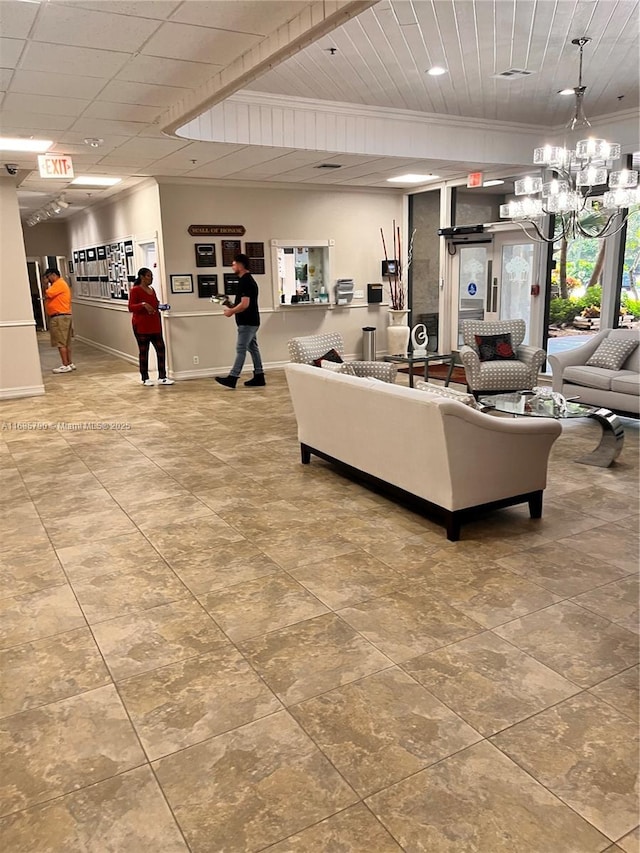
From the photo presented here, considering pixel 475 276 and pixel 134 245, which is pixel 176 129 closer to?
pixel 134 245

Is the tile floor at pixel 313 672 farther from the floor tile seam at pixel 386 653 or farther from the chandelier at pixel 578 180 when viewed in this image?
the chandelier at pixel 578 180

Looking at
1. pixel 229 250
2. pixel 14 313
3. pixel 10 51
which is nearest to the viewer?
pixel 10 51

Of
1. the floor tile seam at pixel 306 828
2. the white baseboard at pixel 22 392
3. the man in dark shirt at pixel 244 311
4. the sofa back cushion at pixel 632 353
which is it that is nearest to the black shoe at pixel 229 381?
the man in dark shirt at pixel 244 311

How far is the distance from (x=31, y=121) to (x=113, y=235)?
592 cm

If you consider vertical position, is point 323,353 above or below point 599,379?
above

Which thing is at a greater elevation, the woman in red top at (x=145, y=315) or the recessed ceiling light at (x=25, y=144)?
the recessed ceiling light at (x=25, y=144)

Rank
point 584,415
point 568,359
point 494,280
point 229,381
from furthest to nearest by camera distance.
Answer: point 494,280 < point 229,381 < point 568,359 < point 584,415

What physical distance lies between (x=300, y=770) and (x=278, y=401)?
19.0 feet

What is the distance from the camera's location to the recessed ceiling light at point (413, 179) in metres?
9.09

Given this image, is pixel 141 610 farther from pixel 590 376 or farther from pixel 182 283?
pixel 182 283

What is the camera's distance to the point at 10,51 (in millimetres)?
3953

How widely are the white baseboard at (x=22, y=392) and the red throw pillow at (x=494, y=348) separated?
556 cm

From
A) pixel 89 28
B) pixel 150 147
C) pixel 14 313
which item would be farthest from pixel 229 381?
pixel 89 28

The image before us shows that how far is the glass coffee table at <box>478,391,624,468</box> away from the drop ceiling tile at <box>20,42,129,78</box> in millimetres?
3530
